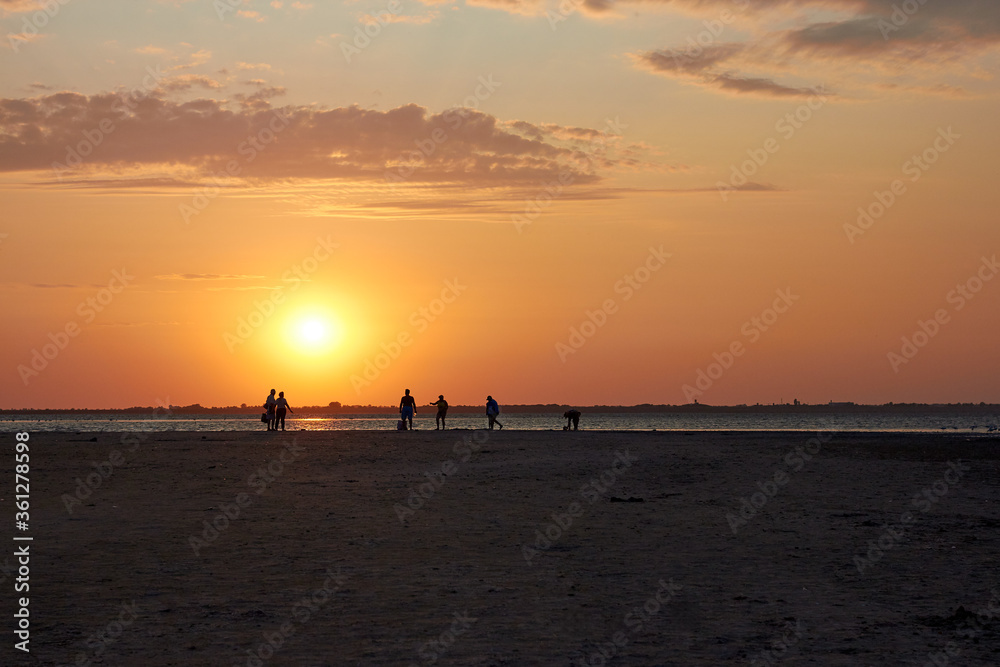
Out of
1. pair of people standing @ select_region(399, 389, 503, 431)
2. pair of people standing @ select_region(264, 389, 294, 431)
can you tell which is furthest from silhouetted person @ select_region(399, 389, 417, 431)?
pair of people standing @ select_region(264, 389, 294, 431)

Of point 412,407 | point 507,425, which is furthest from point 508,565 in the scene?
point 507,425

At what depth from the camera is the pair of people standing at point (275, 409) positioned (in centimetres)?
4716

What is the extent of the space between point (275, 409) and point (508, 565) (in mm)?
37171

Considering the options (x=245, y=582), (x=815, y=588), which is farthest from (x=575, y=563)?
(x=245, y=582)

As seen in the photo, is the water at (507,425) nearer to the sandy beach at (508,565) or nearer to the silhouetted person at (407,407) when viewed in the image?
the silhouetted person at (407,407)

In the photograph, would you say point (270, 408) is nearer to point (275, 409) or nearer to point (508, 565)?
point (275, 409)

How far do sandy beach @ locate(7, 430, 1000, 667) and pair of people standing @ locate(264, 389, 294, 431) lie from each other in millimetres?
21049

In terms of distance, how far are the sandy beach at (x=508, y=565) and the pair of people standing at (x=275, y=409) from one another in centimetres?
2105

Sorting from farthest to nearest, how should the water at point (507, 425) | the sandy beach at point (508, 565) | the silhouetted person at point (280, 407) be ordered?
the water at point (507, 425), the silhouetted person at point (280, 407), the sandy beach at point (508, 565)

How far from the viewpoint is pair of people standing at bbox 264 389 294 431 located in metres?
47.2

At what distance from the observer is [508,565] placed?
1323 cm

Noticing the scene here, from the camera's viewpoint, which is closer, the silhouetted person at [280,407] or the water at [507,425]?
the silhouetted person at [280,407]

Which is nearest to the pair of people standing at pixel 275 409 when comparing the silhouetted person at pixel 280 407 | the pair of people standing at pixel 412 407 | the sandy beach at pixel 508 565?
the silhouetted person at pixel 280 407

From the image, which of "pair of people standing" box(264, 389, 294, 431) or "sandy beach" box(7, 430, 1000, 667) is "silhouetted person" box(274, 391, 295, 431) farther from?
"sandy beach" box(7, 430, 1000, 667)
